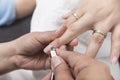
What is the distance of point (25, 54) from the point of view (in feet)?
3.39

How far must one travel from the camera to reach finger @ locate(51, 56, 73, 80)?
69 centimetres

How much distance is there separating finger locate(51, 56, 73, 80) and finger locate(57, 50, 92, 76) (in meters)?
0.02

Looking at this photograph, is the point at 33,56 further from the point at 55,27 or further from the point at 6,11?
the point at 6,11

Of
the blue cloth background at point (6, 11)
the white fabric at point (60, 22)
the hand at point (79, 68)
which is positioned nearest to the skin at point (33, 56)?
the hand at point (79, 68)

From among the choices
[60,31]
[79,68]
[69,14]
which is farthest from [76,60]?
[69,14]

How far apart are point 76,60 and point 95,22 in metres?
0.30

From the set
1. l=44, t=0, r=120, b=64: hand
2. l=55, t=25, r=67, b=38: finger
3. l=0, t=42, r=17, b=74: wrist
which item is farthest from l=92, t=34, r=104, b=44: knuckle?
l=0, t=42, r=17, b=74: wrist

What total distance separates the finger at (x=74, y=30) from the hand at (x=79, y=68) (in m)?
0.11

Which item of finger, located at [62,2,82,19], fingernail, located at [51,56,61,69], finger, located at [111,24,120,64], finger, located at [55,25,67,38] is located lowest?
finger, located at [111,24,120,64]

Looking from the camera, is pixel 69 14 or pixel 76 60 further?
pixel 69 14

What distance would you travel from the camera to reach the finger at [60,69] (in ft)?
2.26

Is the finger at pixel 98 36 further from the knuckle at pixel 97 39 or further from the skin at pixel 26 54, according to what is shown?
the skin at pixel 26 54

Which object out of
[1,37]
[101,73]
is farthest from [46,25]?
[101,73]

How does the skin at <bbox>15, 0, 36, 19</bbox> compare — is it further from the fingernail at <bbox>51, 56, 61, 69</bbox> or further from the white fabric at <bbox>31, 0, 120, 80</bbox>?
the fingernail at <bbox>51, 56, 61, 69</bbox>
